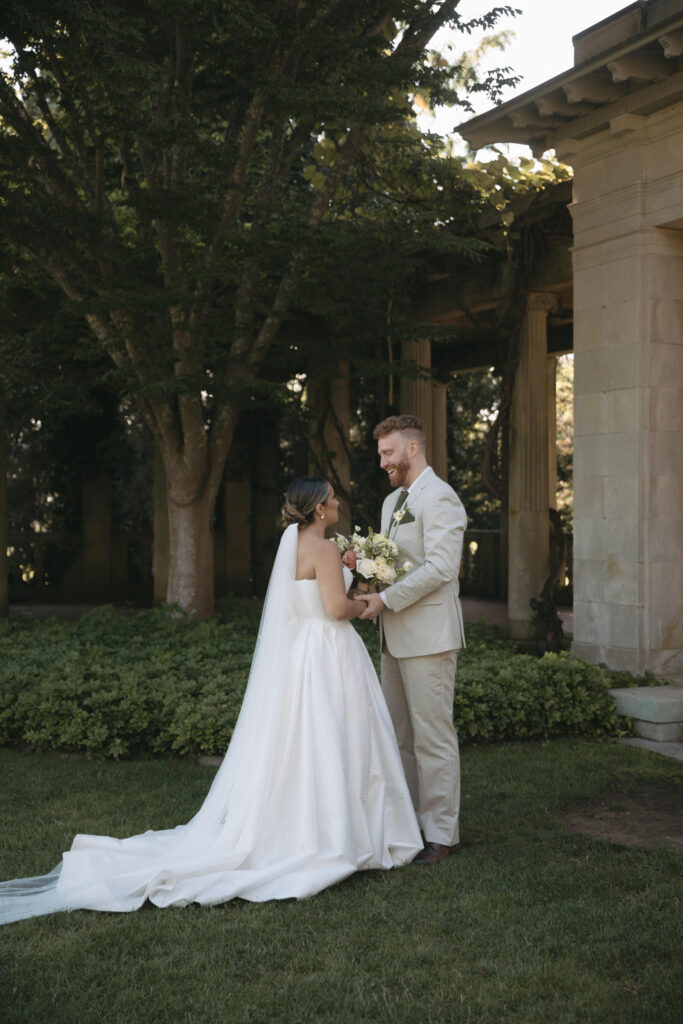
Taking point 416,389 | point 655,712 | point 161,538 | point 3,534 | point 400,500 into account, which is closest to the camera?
point 400,500

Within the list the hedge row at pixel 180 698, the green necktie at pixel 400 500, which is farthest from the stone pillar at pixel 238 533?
the green necktie at pixel 400 500

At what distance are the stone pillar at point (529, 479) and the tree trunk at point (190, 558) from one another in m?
3.73

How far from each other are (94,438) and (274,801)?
14983 millimetres

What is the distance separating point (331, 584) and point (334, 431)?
10.2m

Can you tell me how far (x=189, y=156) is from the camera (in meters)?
10.4

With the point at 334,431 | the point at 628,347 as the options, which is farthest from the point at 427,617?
the point at 334,431

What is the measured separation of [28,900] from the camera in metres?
4.40

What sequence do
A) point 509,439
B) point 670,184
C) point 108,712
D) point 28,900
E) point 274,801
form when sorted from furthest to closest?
point 509,439
point 670,184
point 108,712
point 274,801
point 28,900

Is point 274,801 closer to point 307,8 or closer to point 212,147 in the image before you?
point 212,147

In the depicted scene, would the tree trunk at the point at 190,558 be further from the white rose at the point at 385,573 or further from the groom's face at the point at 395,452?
the white rose at the point at 385,573

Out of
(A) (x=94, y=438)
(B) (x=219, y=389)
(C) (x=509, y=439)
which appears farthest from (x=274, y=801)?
(A) (x=94, y=438)

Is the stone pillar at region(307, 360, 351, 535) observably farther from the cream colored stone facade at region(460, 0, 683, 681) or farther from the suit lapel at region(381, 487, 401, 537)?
the suit lapel at region(381, 487, 401, 537)

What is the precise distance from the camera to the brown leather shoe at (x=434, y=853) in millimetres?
4957

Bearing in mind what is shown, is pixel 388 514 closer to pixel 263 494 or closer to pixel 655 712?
pixel 655 712
